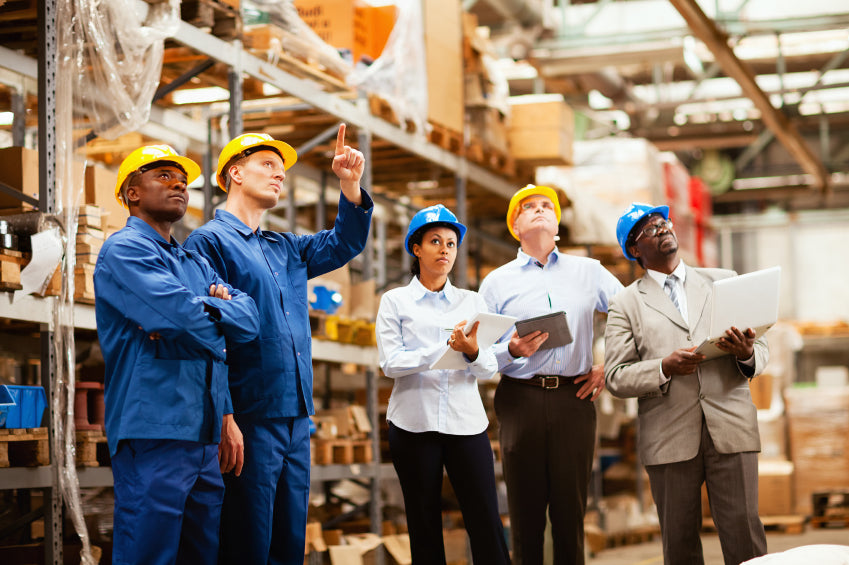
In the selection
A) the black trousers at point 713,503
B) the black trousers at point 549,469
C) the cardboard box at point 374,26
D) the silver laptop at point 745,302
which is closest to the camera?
the silver laptop at point 745,302

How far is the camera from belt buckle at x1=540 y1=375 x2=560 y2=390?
5.09m

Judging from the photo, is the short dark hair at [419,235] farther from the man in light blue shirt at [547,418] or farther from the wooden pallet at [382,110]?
the wooden pallet at [382,110]

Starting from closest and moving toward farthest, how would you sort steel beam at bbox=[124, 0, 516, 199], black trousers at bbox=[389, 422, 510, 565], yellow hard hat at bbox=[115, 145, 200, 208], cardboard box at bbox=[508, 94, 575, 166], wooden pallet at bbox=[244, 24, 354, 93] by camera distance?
yellow hard hat at bbox=[115, 145, 200, 208], black trousers at bbox=[389, 422, 510, 565], steel beam at bbox=[124, 0, 516, 199], wooden pallet at bbox=[244, 24, 354, 93], cardboard box at bbox=[508, 94, 575, 166]

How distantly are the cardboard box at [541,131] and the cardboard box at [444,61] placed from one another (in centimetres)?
96

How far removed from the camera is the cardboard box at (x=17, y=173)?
17.9 ft

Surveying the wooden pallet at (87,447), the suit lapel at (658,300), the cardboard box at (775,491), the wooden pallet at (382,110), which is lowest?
the cardboard box at (775,491)

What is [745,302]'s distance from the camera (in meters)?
4.29

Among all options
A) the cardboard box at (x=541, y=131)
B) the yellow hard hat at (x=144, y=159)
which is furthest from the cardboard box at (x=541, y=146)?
the yellow hard hat at (x=144, y=159)

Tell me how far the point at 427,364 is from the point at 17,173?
2533 mm

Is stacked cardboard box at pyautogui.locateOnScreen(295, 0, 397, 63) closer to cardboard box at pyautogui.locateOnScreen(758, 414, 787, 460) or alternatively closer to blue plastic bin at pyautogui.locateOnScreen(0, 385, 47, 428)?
blue plastic bin at pyautogui.locateOnScreen(0, 385, 47, 428)

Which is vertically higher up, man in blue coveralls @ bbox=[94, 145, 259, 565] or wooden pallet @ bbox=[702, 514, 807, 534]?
man in blue coveralls @ bbox=[94, 145, 259, 565]

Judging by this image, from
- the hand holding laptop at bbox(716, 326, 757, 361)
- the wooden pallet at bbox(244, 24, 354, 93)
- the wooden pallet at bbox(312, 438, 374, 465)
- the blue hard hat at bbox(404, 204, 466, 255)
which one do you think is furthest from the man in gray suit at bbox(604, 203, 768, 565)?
the wooden pallet at bbox(312, 438, 374, 465)

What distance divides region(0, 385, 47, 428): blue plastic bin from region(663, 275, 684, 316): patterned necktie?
307 cm

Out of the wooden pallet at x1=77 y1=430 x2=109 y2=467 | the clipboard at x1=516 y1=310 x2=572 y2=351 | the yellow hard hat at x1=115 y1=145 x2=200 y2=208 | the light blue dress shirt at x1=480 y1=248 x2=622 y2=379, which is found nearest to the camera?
the yellow hard hat at x1=115 y1=145 x2=200 y2=208
